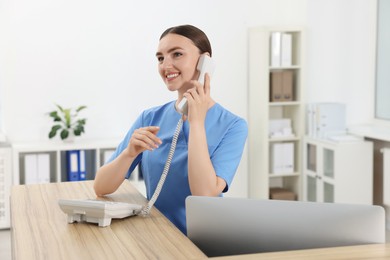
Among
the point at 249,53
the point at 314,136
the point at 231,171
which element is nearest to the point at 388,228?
the point at 314,136

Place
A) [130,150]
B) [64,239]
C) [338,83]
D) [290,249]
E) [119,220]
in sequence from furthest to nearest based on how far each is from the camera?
[338,83] → [130,150] → [119,220] → [64,239] → [290,249]

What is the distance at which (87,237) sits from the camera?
1633mm

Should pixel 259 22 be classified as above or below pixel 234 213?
above

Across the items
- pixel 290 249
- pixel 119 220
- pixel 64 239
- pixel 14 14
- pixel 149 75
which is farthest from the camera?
pixel 149 75

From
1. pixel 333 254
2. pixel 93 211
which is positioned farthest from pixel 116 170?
pixel 333 254

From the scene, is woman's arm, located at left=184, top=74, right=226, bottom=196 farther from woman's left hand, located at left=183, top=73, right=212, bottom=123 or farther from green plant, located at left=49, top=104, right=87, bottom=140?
green plant, located at left=49, top=104, right=87, bottom=140

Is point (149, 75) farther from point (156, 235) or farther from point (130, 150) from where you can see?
point (156, 235)

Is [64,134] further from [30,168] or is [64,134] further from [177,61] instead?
[177,61]

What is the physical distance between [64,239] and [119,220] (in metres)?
0.24

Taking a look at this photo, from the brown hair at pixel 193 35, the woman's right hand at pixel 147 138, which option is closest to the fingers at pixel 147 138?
the woman's right hand at pixel 147 138

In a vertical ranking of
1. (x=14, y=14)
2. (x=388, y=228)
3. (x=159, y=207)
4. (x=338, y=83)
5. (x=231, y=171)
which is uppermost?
(x=14, y=14)

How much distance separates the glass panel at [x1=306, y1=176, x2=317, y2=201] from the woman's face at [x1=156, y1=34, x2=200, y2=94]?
338 centimetres

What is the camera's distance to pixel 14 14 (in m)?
4.76

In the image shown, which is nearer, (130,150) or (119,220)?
(119,220)
